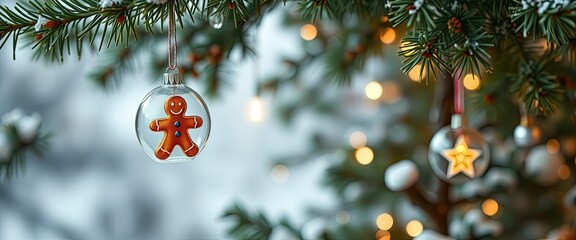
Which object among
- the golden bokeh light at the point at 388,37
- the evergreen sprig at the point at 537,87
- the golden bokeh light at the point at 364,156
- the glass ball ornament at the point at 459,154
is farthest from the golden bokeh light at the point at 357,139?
the evergreen sprig at the point at 537,87

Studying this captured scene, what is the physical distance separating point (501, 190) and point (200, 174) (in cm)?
54

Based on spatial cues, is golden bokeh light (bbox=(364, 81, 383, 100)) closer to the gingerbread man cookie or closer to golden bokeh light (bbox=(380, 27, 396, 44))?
golden bokeh light (bbox=(380, 27, 396, 44))

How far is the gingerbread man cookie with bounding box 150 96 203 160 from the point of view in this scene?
0.60 metres

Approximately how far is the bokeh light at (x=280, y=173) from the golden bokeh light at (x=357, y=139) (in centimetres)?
13

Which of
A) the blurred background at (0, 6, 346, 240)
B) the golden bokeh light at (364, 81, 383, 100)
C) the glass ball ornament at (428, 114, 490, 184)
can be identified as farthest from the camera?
the blurred background at (0, 6, 346, 240)

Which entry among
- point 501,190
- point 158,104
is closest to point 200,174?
point 501,190

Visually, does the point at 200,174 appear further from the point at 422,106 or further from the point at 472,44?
the point at 472,44

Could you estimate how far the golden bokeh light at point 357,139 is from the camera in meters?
1.30

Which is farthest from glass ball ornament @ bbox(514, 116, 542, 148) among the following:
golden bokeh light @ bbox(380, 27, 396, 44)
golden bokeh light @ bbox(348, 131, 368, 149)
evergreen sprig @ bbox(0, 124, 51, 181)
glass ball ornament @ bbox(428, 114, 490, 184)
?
evergreen sprig @ bbox(0, 124, 51, 181)

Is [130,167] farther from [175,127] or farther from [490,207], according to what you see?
[175,127]

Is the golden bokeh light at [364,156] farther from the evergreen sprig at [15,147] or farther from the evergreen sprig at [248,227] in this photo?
the evergreen sprig at [15,147]

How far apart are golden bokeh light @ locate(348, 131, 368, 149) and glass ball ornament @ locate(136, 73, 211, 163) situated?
0.71m

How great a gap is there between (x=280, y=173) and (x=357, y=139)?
160 millimetres

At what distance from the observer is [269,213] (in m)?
1.38
